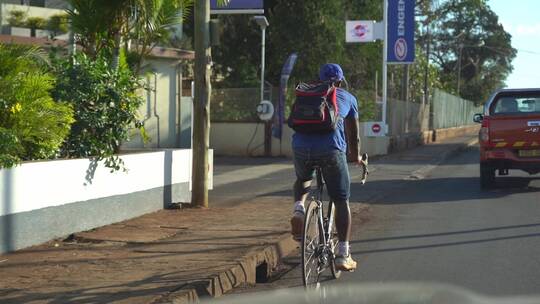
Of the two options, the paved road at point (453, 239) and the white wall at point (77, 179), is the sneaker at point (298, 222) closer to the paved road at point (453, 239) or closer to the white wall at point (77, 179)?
the paved road at point (453, 239)

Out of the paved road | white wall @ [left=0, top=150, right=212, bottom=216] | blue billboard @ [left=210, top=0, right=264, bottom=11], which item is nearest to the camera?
the paved road

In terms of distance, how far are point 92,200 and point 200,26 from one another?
3.29 meters

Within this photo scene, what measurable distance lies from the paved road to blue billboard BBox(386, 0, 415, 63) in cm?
1034

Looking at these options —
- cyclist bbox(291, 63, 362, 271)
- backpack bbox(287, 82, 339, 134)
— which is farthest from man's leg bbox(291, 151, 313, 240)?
backpack bbox(287, 82, 339, 134)

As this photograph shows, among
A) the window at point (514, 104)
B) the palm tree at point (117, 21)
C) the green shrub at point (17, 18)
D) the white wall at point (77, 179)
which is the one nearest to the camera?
the white wall at point (77, 179)

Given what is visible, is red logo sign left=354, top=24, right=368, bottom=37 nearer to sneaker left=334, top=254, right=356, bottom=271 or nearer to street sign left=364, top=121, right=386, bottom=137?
street sign left=364, top=121, right=386, bottom=137

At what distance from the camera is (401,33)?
25000 mm

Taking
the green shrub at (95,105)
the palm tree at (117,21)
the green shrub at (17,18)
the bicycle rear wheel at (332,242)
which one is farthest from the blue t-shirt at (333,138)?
the green shrub at (17,18)

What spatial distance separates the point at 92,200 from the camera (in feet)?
28.6

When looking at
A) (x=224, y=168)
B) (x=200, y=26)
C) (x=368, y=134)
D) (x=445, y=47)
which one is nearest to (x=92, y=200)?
(x=200, y=26)

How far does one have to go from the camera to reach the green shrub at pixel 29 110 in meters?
7.69

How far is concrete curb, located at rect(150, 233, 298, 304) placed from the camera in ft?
19.1

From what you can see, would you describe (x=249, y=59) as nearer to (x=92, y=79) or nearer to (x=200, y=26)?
(x=200, y=26)

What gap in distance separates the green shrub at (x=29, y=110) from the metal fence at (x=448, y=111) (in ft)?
115
